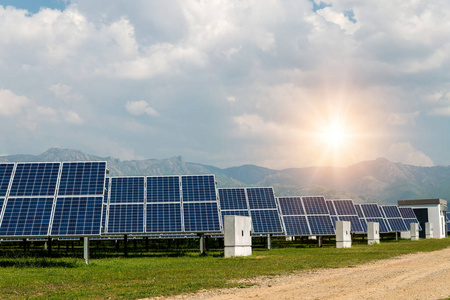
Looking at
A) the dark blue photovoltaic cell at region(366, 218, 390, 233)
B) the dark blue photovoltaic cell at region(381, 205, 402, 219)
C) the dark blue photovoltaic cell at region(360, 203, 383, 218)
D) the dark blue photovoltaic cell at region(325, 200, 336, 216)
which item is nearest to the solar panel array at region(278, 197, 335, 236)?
the dark blue photovoltaic cell at region(325, 200, 336, 216)

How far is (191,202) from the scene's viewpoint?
37.8 metres

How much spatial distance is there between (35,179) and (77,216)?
514cm

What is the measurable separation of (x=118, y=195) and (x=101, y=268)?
1353 cm

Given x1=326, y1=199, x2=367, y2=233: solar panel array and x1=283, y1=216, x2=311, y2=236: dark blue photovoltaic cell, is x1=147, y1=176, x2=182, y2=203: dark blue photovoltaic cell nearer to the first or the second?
x1=283, y1=216, x2=311, y2=236: dark blue photovoltaic cell

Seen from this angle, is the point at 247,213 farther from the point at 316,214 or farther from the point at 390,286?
the point at 390,286

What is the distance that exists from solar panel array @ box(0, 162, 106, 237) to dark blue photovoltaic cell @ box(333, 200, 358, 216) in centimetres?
4146

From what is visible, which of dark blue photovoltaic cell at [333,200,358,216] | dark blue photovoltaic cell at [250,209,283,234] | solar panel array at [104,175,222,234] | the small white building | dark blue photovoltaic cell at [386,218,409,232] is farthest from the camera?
the small white building

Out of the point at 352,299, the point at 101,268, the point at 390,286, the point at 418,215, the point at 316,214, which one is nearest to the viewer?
the point at 352,299

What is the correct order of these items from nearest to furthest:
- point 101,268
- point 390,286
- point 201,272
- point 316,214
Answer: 1. point 390,286
2. point 201,272
3. point 101,268
4. point 316,214

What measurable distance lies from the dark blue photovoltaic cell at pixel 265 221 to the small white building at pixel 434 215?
60956 millimetres

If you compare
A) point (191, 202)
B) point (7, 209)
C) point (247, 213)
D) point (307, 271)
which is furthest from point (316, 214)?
point (7, 209)

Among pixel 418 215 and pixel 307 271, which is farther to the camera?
pixel 418 215

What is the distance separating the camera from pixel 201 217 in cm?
3588

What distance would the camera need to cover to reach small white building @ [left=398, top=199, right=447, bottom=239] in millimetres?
99731
